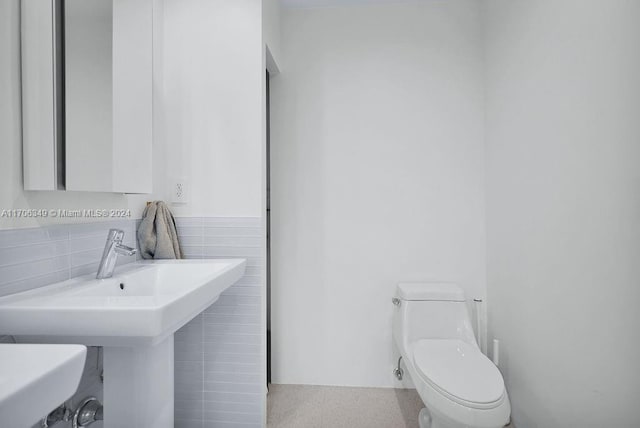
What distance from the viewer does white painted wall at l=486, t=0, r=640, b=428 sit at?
1.04 m

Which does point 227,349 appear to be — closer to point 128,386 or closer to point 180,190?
point 128,386

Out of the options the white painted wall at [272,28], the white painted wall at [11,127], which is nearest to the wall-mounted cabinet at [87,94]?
the white painted wall at [11,127]

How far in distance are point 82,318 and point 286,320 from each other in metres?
1.46

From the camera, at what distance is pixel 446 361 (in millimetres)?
1559

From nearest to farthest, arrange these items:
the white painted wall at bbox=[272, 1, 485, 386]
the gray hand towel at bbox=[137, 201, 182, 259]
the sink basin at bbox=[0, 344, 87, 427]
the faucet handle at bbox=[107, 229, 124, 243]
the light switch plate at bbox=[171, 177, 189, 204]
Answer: the sink basin at bbox=[0, 344, 87, 427] → the faucet handle at bbox=[107, 229, 124, 243] → the gray hand towel at bbox=[137, 201, 182, 259] → the light switch plate at bbox=[171, 177, 189, 204] → the white painted wall at bbox=[272, 1, 485, 386]

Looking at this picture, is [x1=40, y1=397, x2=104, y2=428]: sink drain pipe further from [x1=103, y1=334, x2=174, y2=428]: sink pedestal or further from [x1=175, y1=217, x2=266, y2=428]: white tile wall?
[x1=175, y1=217, x2=266, y2=428]: white tile wall

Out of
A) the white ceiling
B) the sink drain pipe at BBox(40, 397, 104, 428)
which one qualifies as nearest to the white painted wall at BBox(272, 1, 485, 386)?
the white ceiling

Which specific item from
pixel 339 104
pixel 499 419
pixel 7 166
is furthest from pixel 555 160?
pixel 7 166

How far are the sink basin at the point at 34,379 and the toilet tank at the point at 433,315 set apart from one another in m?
1.58

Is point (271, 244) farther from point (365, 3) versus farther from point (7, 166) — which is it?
point (365, 3)

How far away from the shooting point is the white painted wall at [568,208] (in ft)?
3.43

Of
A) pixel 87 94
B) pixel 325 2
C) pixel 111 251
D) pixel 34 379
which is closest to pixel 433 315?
pixel 111 251

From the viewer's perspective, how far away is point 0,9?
0.99m

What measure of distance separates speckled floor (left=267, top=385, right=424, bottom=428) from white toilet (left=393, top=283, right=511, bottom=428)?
22cm
